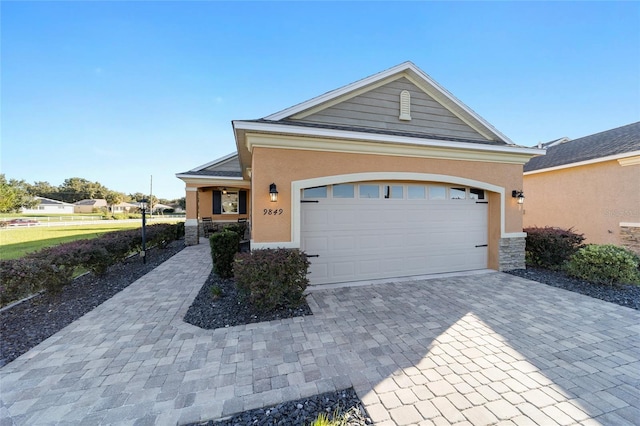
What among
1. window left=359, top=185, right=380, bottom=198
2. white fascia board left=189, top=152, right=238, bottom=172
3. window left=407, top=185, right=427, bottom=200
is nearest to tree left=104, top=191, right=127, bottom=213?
white fascia board left=189, top=152, right=238, bottom=172

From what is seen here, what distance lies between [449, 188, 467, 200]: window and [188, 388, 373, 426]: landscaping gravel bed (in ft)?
20.1

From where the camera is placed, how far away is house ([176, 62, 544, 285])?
17.2ft

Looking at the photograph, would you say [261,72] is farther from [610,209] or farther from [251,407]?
[610,209]

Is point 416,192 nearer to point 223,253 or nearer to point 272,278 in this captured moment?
point 272,278

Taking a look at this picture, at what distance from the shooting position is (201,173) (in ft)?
42.5

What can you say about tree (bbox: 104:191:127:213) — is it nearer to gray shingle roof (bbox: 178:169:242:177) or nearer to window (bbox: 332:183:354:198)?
gray shingle roof (bbox: 178:169:242:177)

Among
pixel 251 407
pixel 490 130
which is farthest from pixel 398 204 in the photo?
pixel 251 407

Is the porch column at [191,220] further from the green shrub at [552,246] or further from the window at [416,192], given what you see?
the green shrub at [552,246]

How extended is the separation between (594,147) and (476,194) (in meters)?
Answer: 8.29

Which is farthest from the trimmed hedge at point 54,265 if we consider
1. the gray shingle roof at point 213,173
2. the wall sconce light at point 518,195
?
the wall sconce light at point 518,195

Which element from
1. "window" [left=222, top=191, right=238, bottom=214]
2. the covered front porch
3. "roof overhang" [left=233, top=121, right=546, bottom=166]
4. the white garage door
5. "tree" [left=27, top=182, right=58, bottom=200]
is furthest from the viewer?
"tree" [left=27, top=182, right=58, bottom=200]

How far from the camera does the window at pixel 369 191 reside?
20.0 feet

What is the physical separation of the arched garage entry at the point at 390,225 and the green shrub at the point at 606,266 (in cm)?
208

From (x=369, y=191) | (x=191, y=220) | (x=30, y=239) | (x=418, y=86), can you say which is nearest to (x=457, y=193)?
(x=369, y=191)
